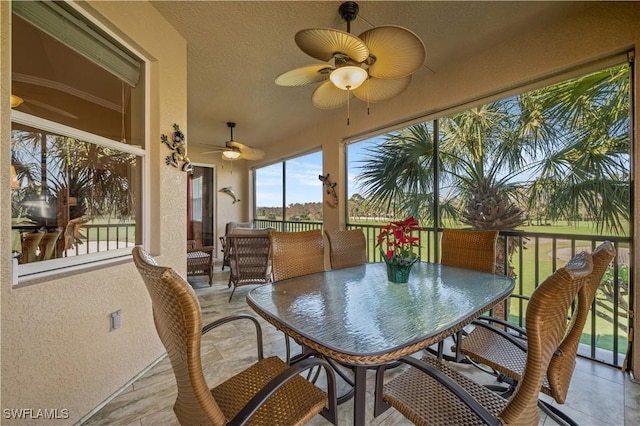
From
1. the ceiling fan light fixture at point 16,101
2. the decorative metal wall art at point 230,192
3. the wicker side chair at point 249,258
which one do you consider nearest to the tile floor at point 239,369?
the wicker side chair at point 249,258

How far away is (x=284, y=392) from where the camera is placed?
3.71 ft

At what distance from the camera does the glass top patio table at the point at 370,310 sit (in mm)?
948

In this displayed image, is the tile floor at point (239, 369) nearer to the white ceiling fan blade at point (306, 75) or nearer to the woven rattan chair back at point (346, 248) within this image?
the woven rattan chair back at point (346, 248)

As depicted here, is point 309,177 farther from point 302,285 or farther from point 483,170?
point 302,285

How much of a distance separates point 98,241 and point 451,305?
2.24 m

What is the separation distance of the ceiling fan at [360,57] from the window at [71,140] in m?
1.24

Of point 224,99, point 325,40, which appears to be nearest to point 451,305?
point 325,40

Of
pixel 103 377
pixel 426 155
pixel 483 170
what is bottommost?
pixel 103 377

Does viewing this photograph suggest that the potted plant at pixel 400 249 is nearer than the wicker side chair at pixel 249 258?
Yes

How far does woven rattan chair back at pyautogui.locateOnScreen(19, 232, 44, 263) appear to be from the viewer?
1.36m

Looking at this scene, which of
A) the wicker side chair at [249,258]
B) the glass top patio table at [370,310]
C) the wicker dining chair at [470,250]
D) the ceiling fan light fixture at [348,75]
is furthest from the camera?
the wicker side chair at [249,258]

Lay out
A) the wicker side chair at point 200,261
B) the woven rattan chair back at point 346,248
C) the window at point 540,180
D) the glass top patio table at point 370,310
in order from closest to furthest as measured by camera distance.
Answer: the glass top patio table at point 370,310
the window at point 540,180
the woven rattan chair back at point 346,248
the wicker side chair at point 200,261

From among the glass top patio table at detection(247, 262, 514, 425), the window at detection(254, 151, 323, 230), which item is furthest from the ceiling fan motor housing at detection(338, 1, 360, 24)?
the window at detection(254, 151, 323, 230)

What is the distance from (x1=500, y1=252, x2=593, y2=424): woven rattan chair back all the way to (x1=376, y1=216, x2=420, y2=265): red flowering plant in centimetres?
87
